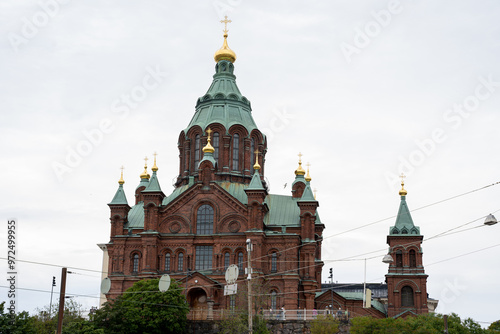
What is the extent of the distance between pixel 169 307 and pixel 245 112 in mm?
26792

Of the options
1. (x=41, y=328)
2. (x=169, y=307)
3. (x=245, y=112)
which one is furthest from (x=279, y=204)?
(x=41, y=328)

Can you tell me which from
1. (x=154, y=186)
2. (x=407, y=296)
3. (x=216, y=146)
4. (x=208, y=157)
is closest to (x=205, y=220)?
(x=154, y=186)

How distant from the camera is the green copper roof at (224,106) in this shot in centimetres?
7650

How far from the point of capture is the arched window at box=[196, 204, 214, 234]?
69.6 meters

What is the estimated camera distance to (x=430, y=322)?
54.4m

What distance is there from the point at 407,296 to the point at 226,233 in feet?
63.5

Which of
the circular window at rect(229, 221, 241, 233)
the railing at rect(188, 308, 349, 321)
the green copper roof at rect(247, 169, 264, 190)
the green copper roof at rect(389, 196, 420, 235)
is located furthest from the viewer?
the green copper roof at rect(389, 196, 420, 235)

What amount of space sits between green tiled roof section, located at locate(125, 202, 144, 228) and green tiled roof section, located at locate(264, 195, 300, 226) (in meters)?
11.8

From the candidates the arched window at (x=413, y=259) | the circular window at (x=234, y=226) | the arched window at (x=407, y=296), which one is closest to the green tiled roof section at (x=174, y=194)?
the circular window at (x=234, y=226)

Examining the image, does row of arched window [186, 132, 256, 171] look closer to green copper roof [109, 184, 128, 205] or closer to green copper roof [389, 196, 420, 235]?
green copper roof [109, 184, 128, 205]

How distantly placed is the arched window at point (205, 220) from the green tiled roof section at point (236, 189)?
8.57 feet

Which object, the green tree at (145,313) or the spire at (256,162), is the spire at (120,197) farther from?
the green tree at (145,313)

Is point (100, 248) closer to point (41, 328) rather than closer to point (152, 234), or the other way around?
point (152, 234)

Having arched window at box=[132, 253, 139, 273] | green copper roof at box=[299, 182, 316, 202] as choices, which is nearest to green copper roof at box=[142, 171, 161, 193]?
arched window at box=[132, 253, 139, 273]
